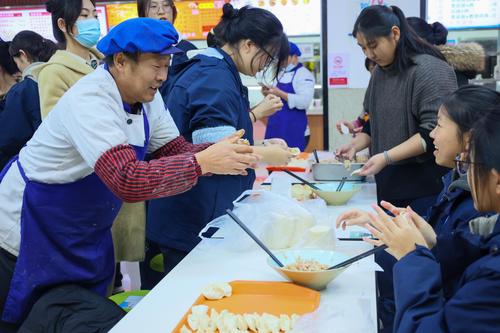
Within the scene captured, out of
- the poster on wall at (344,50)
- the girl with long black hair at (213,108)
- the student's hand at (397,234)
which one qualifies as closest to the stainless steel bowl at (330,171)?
the girl with long black hair at (213,108)

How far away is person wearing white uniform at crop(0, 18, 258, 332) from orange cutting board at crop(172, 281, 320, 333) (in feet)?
1.18

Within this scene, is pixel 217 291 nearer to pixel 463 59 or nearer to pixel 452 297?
pixel 452 297

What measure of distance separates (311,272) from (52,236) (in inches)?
32.6

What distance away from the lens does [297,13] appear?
5.81 metres

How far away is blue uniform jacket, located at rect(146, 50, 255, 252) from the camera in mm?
1934

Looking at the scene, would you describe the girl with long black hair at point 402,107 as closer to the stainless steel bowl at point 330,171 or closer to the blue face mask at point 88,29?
the stainless steel bowl at point 330,171

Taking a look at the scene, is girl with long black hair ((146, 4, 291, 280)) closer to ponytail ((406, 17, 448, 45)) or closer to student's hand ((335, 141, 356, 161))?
student's hand ((335, 141, 356, 161))

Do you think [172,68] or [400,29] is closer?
[172,68]

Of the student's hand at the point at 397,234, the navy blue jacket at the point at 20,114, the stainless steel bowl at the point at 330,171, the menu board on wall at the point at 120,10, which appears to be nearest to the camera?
the student's hand at the point at 397,234

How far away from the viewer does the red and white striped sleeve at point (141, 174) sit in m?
1.42

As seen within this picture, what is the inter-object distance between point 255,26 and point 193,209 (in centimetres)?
76

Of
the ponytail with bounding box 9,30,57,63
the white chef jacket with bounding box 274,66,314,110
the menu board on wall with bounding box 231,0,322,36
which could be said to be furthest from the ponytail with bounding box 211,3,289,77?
the menu board on wall with bounding box 231,0,322,36

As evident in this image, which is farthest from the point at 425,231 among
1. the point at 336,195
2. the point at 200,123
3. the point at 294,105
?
the point at 294,105

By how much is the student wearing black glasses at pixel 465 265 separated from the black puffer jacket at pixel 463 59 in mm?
1588
